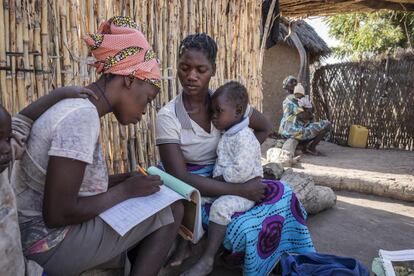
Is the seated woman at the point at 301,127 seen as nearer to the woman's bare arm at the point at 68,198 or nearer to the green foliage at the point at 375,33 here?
the woman's bare arm at the point at 68,198

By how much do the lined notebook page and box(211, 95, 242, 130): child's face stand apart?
0.78 meters

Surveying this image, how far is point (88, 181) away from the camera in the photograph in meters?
1.68

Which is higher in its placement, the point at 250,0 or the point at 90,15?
the point at 250,0

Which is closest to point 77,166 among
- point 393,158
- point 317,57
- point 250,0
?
point 250,0

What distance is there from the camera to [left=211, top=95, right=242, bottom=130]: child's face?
8.13ft

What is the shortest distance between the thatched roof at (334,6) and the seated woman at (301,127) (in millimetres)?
1554

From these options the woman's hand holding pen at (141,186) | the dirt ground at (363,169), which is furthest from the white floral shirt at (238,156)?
the dirt ground at (363,169)

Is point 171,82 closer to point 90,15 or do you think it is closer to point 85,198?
point 90,15

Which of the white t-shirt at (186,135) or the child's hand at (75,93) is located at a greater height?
the child's hand at (75,93)

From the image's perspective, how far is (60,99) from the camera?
5.51ft

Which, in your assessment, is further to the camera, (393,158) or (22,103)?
(393,158)

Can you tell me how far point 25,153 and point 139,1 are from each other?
5.88 ft

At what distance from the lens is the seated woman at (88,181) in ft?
4.93

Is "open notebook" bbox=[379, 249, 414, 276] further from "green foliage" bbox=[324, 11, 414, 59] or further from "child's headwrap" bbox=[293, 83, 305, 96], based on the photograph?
"green foliage" bbox=[324, 11, 414, 59]
